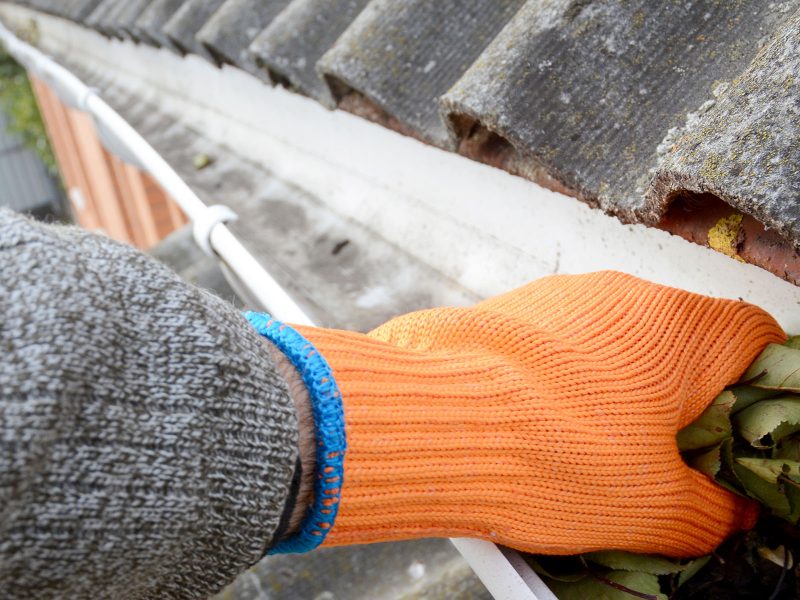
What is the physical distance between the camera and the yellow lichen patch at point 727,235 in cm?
83

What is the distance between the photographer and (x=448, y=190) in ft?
5.12

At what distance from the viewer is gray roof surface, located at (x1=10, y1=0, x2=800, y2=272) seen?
Result: 0.73 m

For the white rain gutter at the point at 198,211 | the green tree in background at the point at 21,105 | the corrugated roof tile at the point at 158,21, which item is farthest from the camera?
the green tree in background at the point at 21,105

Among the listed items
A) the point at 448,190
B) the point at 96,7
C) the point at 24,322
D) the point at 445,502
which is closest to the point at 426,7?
the point at 448,190

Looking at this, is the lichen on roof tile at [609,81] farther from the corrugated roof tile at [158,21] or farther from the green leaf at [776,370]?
the corrugated roof tile at [158,21]

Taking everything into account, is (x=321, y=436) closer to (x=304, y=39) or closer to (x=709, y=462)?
(x=709, y=462)

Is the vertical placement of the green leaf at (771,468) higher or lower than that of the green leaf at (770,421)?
lower

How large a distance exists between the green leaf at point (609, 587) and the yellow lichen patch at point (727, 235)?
0.39m

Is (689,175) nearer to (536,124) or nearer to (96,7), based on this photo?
(536,124)

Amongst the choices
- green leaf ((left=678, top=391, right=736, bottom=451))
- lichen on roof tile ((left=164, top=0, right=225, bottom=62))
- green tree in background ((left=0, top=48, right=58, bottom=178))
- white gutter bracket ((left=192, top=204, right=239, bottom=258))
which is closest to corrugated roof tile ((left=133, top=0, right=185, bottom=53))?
lichen on roof tile ((left=164, top=0, right=225, bottom=62))

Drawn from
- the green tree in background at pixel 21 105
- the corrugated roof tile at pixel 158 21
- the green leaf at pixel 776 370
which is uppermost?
the green leaf at pixel 776 370

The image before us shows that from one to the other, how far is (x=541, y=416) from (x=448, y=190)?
0.78 metres

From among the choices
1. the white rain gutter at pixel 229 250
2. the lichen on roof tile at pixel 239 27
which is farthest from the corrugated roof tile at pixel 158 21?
the lichen on roof tile at pixel 239 27

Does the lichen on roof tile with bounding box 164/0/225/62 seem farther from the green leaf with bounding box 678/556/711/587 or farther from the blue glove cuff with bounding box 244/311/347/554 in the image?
the green leaf with bounding box 678/556/711/587
